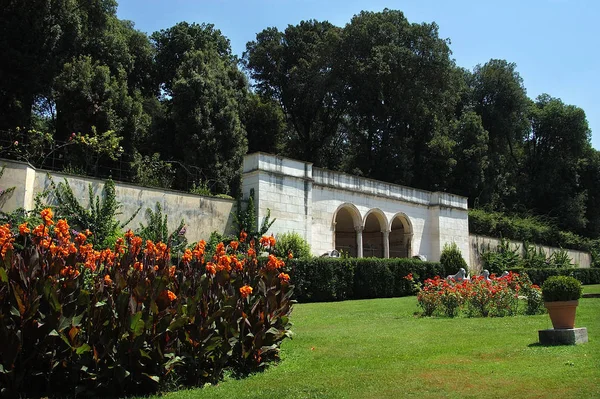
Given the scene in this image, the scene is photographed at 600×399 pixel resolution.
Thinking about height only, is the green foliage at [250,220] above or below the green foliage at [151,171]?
below

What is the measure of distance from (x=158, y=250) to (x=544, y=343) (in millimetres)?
5784

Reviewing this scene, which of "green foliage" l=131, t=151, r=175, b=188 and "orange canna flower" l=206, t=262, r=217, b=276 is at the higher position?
"green foliage" l=131, t=151, r=175, b=188

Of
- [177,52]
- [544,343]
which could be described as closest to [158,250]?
[544,343]

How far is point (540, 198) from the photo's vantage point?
170ft

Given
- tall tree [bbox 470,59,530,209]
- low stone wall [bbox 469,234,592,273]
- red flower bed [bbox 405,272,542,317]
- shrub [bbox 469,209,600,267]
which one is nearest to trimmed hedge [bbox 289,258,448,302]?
red flower bed [bbox 405,272,542,317]

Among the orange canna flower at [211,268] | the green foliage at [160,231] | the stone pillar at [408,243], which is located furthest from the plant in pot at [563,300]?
the stone pillar at [408,243]

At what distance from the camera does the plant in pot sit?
7.93 m

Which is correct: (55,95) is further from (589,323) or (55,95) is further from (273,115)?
(589,323)

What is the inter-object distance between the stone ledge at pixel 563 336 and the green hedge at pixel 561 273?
19339mm

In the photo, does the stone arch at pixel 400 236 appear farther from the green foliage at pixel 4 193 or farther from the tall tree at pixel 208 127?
the green foliage at pixel 4 193

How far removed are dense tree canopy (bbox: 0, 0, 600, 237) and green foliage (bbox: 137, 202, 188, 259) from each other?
367cm

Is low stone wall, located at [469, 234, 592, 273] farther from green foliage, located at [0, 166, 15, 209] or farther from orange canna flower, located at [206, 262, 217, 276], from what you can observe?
orange canna flower, located at [206, 262, 217, 276]

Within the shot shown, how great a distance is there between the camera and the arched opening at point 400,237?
28.3 meters

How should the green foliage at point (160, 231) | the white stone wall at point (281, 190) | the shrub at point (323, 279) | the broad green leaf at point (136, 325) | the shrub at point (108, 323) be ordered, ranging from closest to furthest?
1. the shrub at point (108, 323)
2. the broad green leaf at point (136, 325)
3. the green foliage at point (160, 231)
4. the shrub at point (323, 279)
5. the white stone wall at point (281, 190)
